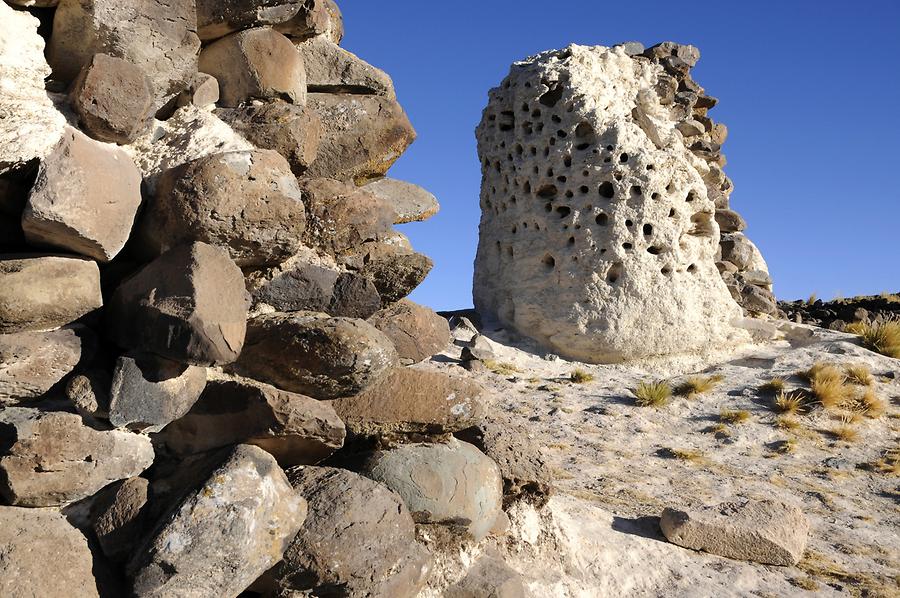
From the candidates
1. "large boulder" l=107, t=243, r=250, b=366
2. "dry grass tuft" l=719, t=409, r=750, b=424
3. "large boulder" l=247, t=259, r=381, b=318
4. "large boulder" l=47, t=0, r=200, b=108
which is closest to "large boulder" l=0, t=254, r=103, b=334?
"large boulder" l=107, t=243, r=250, b=366

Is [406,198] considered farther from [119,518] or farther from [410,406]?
[119,518]

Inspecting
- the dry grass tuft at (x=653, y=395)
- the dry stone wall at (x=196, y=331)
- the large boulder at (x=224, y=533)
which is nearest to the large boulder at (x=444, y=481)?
the dry stone wall at (x=196, y=331)

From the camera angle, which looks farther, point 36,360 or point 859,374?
point 859,374

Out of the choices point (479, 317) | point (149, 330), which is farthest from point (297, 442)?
point (479, 317)

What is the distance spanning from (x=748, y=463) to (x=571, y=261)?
3916 mm

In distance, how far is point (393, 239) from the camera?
134 inches

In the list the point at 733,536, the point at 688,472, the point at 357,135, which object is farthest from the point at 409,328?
the point at 688,472

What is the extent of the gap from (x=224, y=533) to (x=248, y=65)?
191 centimetres

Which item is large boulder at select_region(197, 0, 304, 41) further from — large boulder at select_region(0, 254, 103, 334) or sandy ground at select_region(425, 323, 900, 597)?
sandy ground at select_region(425, 323, 900, 597)

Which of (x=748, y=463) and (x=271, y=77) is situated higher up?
(x=271, y=77)

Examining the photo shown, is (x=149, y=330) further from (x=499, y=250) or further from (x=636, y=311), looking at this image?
(x=499, y=250)

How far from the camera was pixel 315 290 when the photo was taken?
10.1ft

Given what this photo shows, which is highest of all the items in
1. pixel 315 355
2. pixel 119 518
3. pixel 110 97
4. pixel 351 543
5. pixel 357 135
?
pixel 357 135

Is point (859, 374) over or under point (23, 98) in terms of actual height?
over
